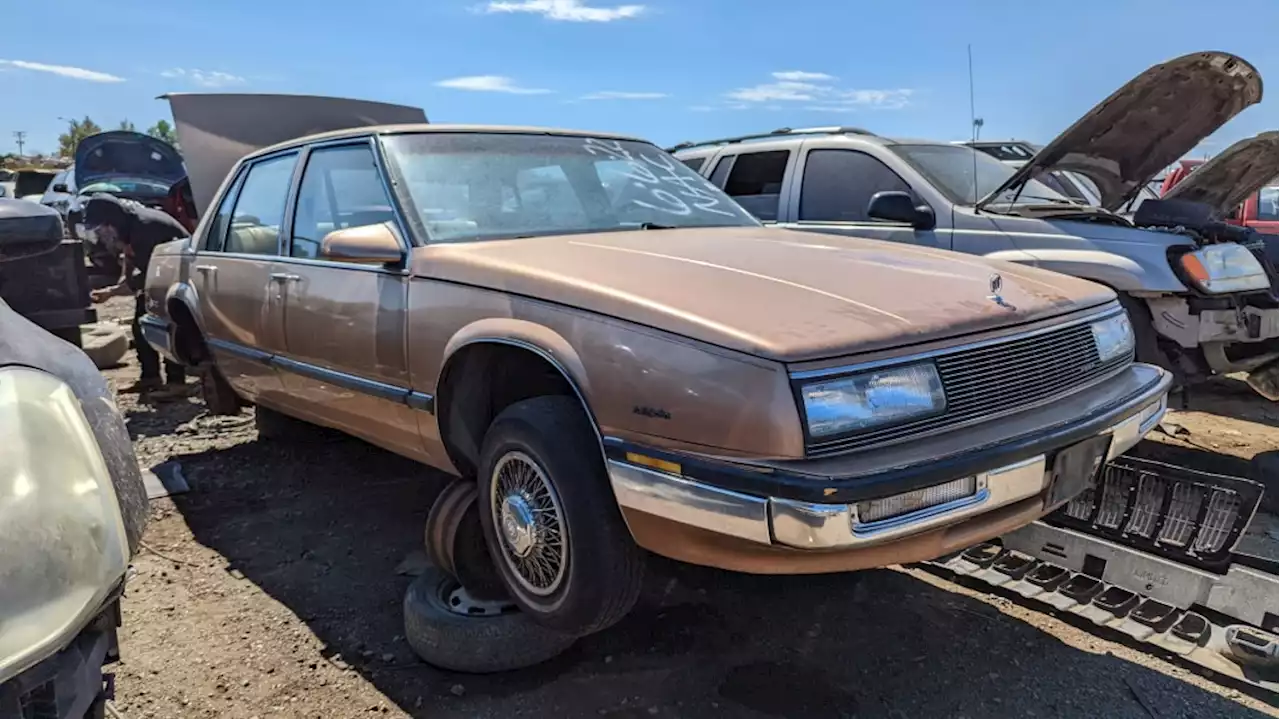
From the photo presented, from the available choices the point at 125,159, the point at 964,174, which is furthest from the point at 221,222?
the point at 125,159

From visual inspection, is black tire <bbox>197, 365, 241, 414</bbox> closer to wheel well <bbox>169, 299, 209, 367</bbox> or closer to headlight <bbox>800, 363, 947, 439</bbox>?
wheel well <bbox>169, 299, 209, 367</bbox>

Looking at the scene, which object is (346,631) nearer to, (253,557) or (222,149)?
(253,557)

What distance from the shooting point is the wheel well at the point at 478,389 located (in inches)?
113

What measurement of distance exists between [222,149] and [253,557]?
12.3 ft

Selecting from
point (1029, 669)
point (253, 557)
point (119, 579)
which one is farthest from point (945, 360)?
point (253, 557)

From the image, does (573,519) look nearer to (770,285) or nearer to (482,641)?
(482,641)

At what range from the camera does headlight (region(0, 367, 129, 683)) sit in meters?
1.37

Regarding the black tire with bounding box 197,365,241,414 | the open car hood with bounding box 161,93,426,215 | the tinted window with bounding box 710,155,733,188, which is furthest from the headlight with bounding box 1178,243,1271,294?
the open car hood with bounding box 161,93,426,215

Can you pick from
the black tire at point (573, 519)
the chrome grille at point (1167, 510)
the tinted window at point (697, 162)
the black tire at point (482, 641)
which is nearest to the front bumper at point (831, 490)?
the black tire at point (573, 519)

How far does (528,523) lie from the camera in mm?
2611

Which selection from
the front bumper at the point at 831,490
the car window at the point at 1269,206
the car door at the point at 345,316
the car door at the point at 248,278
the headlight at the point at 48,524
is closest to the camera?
the headlight at the point at 48,524

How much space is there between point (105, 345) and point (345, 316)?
5.25m

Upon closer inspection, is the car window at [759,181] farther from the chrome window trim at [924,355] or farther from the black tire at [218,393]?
the chrome window trim at [924,355]

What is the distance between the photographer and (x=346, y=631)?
10.3ft
